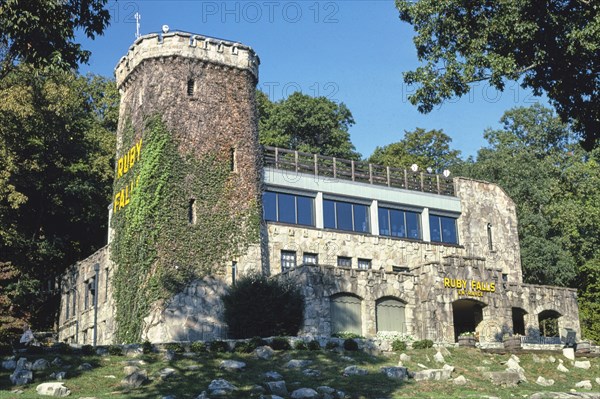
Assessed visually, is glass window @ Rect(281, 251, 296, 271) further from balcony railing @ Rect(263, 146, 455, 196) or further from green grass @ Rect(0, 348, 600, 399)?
green grass @ Rect(0, 348, 600, 399)

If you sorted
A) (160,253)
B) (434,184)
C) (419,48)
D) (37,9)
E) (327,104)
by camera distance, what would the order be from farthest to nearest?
(327,104), (434,184), (160,253), (419,48), (37,9)

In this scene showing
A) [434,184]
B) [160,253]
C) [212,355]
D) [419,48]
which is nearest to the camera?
[419,48]

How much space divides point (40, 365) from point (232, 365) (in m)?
6.64

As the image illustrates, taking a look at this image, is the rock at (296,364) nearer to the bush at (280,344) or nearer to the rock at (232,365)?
the rock at (232,365)

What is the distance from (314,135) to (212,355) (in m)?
43.2

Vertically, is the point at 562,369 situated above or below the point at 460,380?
above

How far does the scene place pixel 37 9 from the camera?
25.4m

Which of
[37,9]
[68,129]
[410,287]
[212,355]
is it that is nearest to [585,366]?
[410,287]

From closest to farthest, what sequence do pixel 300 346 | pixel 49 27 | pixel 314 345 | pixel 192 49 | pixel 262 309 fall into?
pixel 49 27 → pixel 300 346 → pixel 314 345 → pixel 262 309 → pixel 192 49

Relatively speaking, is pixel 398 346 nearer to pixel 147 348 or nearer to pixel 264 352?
pixel 264 352

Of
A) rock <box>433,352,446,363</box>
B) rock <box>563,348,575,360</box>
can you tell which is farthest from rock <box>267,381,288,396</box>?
rock <box>563,348,575,360</box>

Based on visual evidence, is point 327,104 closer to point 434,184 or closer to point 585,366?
→ point 434,184

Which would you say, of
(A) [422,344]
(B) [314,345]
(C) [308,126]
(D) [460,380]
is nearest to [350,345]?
(B) [314,345]

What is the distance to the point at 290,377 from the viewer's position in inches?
1168
